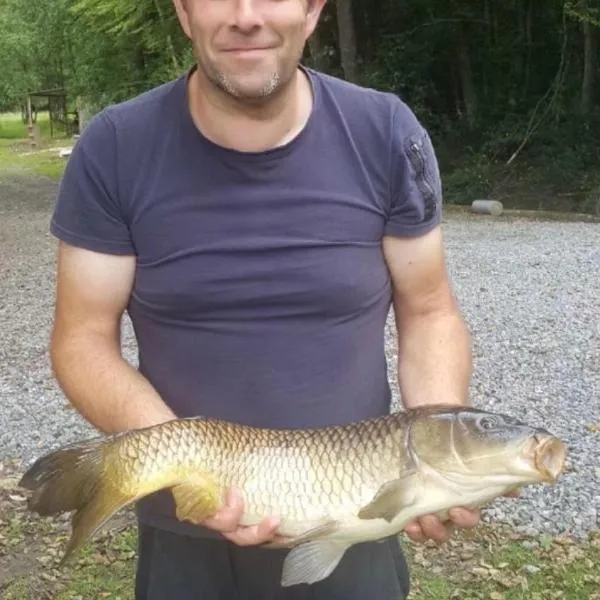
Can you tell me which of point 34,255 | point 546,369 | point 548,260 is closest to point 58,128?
point 34,255

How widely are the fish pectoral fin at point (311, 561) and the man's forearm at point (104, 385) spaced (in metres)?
0.42

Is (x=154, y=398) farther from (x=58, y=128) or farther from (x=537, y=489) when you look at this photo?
(x=58, y=128)

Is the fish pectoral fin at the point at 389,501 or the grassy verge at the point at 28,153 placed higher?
the fish pectoral fin at the point at 389,501

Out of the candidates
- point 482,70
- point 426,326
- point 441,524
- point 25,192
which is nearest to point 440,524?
A: point 441,524

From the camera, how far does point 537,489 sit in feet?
17.7

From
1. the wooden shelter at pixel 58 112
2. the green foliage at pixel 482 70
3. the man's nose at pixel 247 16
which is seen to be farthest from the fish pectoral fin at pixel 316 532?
the wooden shelter at pixel 58 112

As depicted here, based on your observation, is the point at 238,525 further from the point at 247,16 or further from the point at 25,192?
the point at 25,192

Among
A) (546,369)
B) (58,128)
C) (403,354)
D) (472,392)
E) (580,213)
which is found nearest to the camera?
(403,354)

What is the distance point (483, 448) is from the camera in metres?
2.18

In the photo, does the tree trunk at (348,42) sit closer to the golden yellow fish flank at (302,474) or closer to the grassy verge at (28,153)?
the grassy verge at (28,153)

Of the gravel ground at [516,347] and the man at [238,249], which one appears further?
the gravel ground at [516,347]

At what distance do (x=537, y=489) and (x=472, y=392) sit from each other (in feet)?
6.03

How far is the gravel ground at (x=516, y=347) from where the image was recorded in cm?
555

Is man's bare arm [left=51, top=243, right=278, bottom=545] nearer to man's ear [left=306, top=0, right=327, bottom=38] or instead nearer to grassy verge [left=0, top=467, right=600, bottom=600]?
man's ear [left=306, top=0, right=327, bottom=38]
